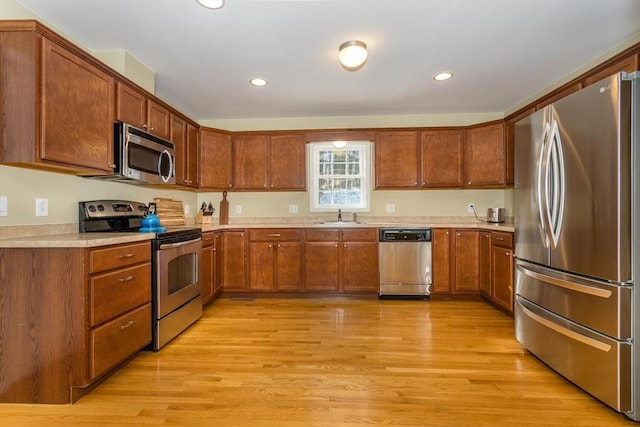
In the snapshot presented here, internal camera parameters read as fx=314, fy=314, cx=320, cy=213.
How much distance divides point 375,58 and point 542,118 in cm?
138

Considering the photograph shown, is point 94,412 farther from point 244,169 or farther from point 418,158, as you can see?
point 418,158

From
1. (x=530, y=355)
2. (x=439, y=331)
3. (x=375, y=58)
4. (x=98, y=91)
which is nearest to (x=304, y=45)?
(x=375, y=58)

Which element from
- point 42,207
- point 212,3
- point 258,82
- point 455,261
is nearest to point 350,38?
point 212,3

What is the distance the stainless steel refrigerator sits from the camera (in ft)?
5.32

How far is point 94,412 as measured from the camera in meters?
1.72

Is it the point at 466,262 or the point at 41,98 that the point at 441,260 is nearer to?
the point at 466,262

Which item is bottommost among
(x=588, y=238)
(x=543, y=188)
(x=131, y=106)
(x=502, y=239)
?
(x=502, y=239)

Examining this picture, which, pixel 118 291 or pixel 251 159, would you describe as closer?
pixel 118 291

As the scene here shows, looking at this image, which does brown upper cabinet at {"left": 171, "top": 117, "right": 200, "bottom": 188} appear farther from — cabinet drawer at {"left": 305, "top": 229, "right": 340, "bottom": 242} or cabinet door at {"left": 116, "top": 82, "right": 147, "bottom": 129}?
cabinet drawer at {"left": 305, "top": 229, "right": 340, "bottom": 242}

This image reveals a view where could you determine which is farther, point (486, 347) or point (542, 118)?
point (486, 347)

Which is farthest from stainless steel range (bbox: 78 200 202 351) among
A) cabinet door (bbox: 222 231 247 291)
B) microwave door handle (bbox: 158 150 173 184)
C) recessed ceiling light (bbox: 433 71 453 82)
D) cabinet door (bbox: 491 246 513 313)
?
cabinet door (bbox: 491 246 513 313)

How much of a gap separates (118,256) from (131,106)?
1.30 metres

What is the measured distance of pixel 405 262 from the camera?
12.5ft

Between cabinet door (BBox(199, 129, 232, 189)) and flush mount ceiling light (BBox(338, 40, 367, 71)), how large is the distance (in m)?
2.21
